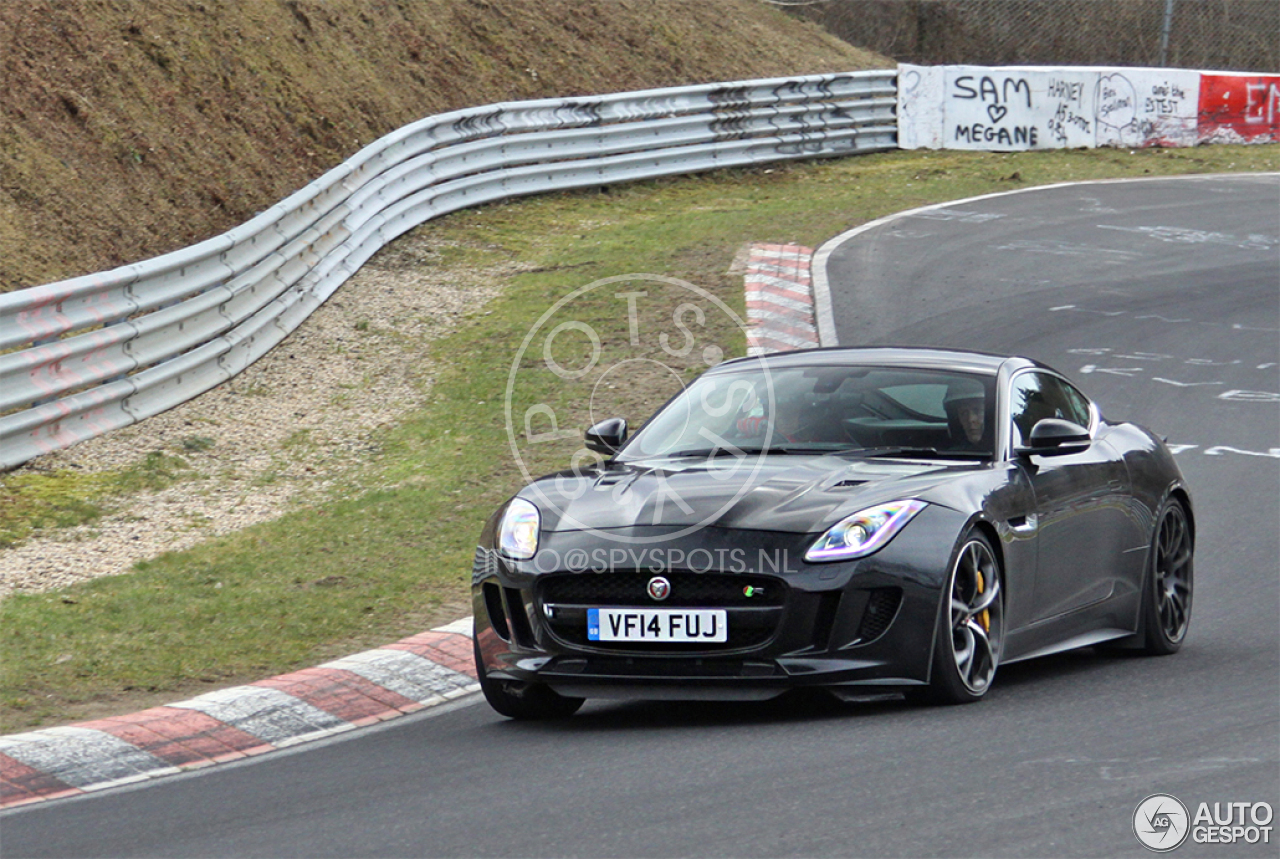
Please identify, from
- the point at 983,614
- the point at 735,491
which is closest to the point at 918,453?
the point at 983,614

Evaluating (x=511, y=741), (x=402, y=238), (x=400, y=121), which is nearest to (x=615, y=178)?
(x=400, y=121)

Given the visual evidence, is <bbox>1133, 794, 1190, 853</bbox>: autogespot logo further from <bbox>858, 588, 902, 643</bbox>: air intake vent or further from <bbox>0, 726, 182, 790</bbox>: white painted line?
<bbox>0, 726, 182, 790</bbox>: white painted line

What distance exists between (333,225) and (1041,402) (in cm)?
1120

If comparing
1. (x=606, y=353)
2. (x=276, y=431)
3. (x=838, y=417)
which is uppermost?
(x=838, y=417)

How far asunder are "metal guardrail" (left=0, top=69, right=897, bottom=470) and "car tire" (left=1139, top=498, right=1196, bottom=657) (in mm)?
6874

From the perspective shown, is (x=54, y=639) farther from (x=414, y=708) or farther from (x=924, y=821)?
(x=924, y=821)

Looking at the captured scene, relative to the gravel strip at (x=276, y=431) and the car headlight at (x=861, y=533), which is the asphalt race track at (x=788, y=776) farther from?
the gravel strip at (x=276, y=431)

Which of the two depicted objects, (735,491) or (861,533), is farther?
(735,491)

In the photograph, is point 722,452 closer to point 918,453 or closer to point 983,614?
point 918,453

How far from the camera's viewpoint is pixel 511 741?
6.35 metres

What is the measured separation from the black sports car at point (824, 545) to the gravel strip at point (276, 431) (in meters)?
3.52

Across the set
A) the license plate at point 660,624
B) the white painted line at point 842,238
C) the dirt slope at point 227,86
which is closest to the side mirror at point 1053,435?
the license plate at point 660,624

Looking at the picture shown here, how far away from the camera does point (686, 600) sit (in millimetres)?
6223

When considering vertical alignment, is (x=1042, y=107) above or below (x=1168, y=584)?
above
